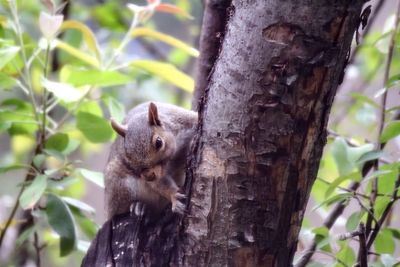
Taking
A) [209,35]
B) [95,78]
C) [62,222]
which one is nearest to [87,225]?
[62,222]

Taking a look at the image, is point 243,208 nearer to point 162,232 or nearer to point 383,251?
point 162,232

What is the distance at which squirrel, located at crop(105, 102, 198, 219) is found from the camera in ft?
4.08

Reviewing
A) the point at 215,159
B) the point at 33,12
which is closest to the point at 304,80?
the point at 215,159

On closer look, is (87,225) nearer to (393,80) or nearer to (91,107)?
(91,107)

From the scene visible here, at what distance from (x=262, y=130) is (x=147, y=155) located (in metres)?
0.58

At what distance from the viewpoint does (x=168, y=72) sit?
126cm

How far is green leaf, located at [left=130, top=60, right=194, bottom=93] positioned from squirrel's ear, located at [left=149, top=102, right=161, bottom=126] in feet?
0.25

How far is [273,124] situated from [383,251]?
16.1 inches

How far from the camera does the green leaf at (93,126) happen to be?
126cm

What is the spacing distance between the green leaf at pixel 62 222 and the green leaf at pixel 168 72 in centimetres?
32

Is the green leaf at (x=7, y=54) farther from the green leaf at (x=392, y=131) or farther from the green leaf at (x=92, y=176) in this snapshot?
the green leaf at (x=392, y=131)

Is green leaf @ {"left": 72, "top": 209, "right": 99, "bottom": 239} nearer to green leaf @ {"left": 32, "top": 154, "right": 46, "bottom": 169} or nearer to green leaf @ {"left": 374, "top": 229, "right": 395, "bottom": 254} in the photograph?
green leaf @ {"left": 32, "top": 154, "right": 46, "bottom": 169}

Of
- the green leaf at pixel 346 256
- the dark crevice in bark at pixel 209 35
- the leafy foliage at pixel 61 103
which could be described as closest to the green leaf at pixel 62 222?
the leafy foliage at pixel 61 103

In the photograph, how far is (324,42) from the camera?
0.68 meters
